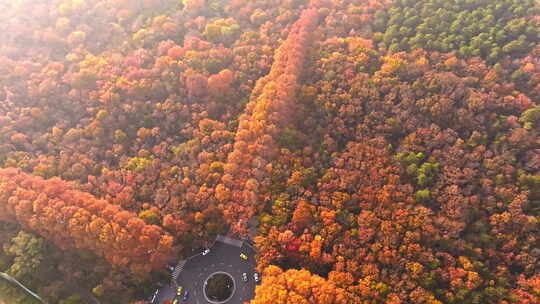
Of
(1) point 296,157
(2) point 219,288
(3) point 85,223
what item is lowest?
(2) point 219,288

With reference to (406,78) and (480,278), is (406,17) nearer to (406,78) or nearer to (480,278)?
(406,78)

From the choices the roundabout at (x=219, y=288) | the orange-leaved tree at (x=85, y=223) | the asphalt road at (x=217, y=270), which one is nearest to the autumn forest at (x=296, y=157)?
the orange-leaved tree at (x=85, y=223)

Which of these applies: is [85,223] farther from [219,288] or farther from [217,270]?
[219,288]

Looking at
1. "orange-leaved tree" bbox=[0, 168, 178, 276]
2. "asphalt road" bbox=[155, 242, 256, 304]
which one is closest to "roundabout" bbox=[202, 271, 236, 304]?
"asphalt road" bbox=[155, 242, 256, 304]

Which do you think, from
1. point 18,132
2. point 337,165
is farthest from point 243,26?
point 18,132

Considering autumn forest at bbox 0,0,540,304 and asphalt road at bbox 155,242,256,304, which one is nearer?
autumn forest at bbox 0,0,540,304

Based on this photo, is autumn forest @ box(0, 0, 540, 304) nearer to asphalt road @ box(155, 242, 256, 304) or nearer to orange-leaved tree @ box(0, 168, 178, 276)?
orange-leaved tree @ box(0, 168, 178, 276)

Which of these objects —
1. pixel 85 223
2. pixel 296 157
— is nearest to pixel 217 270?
pixel 85 223
